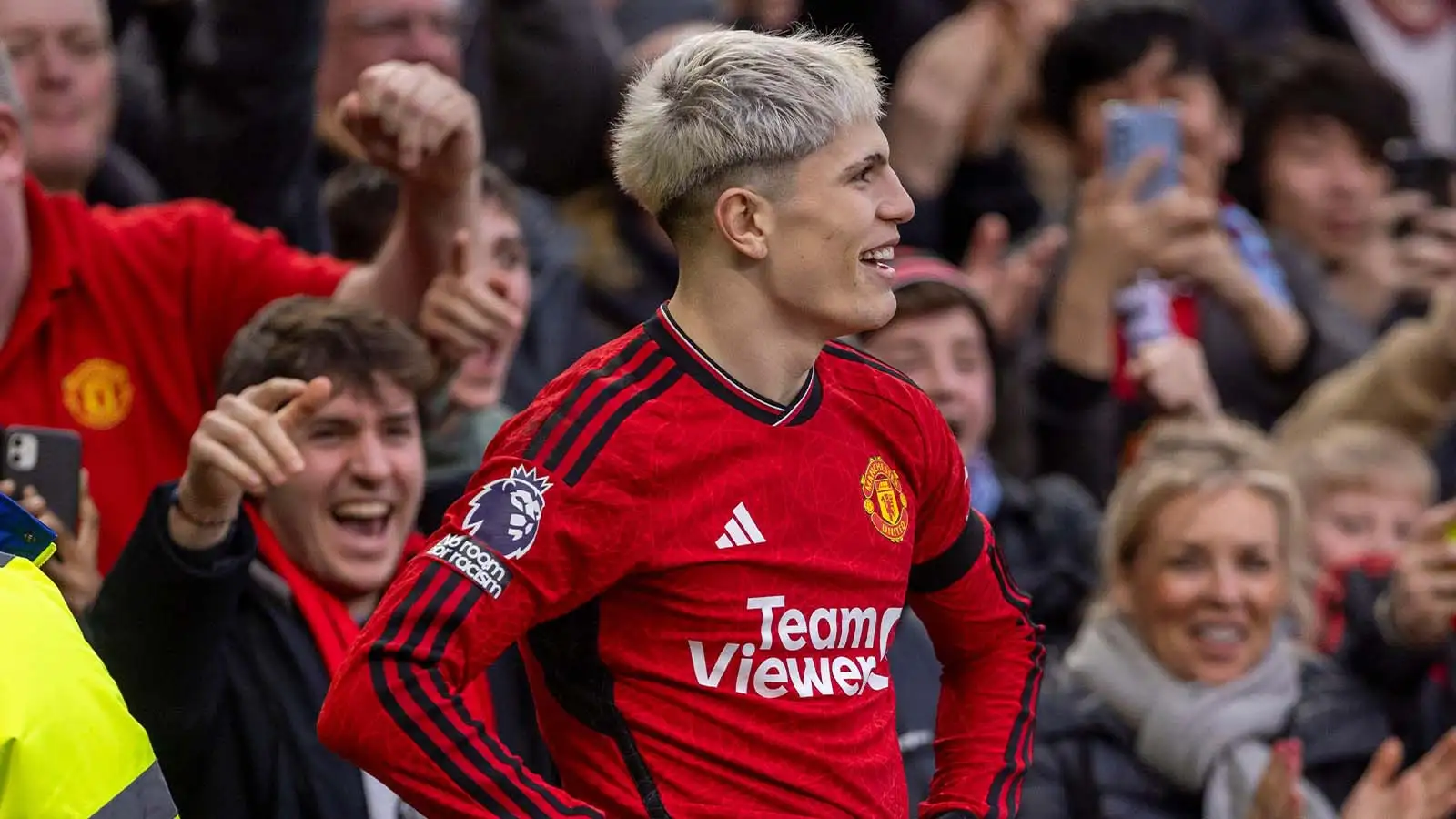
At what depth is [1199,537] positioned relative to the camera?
466 cm

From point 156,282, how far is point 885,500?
1.64 meters

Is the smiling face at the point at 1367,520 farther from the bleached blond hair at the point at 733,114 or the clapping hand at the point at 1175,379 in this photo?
the bleached blond hair at the point at 733,114

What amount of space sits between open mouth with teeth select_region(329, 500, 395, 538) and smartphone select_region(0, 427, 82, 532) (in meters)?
0.41

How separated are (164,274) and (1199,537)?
6.63ft

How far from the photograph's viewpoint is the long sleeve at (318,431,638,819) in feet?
8.66

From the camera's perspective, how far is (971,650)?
3.24 metres

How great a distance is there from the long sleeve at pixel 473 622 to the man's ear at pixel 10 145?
152cm

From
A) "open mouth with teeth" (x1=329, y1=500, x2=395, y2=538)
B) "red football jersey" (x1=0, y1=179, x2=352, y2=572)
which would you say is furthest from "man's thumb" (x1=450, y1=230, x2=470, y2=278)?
"open mouth with teeth" (x1=329, y1=500, x2=395, y2=538)

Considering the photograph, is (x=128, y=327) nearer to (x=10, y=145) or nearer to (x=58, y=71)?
(x=10, y=145)

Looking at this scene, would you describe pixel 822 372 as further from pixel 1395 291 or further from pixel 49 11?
pixel 1395 291

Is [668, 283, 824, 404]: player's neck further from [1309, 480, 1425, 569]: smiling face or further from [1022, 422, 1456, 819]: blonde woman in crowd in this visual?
[1309, 480, 1425, 569]: smiling face

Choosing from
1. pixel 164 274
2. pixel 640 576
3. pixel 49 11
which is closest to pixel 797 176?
pixel 640 576

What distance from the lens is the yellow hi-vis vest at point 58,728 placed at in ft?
7.45

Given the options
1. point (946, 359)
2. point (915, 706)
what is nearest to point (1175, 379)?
point (946, 359)
